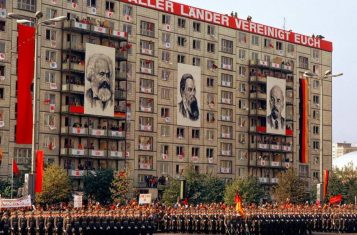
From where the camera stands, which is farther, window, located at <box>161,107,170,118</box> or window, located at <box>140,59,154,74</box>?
window, located at <box>161,107,170,118</box>

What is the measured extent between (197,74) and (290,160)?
20.8 meters

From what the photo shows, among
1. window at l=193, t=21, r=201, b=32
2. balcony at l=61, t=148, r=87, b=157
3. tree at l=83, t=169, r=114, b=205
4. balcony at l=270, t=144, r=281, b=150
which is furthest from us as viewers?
balcony at l=270, t=144, r=281, b=150

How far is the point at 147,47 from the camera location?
89625 millimetres

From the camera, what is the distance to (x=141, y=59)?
291 feet

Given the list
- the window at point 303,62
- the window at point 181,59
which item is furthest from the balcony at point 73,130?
the window at point 303,62

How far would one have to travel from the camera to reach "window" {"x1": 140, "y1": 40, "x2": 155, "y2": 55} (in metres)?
89.0

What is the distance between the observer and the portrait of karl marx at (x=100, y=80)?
8131 centimetres

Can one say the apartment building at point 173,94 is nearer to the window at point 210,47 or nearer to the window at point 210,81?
the window at point 210,47

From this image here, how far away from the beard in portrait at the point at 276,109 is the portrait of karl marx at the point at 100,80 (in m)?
25.7

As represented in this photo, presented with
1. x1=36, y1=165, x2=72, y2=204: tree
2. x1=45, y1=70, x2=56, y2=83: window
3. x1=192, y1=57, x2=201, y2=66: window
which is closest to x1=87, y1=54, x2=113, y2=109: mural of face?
x1=45, y1=70, x2=56, y2=83: window

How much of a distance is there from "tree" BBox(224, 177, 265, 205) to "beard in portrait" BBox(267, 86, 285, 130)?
12.1m

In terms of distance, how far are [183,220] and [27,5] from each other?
33759 millimetres

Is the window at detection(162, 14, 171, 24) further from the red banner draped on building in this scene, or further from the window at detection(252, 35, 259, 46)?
the red banner draped on building

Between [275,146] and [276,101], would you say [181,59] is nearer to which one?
[276,101]
